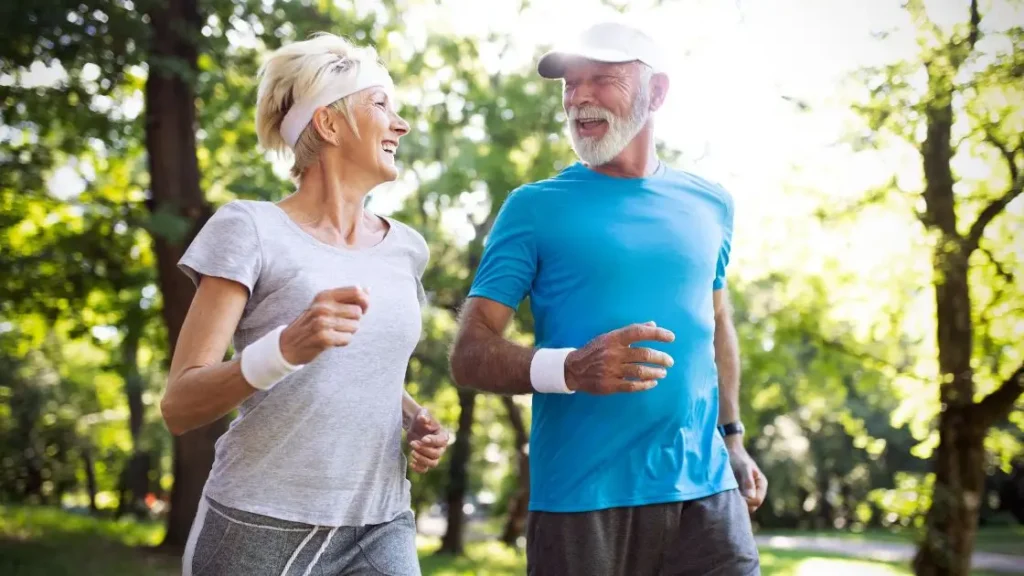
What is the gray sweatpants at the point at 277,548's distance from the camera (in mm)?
2484

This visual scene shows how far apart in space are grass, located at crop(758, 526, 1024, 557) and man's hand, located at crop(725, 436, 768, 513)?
976 inches

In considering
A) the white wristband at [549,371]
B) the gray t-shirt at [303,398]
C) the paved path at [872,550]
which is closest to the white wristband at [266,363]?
the gray t-shirt at [303,398]

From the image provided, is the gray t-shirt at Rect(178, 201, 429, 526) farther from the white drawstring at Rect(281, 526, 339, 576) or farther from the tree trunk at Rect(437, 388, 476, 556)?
the tree trunk at Rect(437, 388, 476, 556)

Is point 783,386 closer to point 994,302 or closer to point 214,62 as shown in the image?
point 994,302

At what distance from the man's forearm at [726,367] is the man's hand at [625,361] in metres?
1.02

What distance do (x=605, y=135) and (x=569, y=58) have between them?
289 mm

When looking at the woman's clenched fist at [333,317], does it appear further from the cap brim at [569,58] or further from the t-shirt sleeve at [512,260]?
the cap brim at [569,58]

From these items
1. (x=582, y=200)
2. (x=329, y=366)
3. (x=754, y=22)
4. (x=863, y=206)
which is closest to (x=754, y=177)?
(x=863, y=206)

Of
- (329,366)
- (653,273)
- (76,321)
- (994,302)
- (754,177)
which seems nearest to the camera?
(329,366)

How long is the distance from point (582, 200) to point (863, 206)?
10152 millimetres

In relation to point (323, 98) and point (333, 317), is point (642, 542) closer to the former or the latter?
point (333, 317)

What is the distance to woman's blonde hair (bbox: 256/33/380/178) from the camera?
112 inches

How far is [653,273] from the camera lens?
3.14 m

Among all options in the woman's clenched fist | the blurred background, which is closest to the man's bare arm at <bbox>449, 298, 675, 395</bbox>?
the woman's clenched fist
